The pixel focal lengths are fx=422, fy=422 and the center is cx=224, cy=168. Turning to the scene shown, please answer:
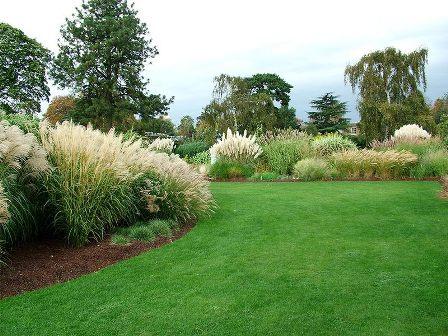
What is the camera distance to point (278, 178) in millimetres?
12516

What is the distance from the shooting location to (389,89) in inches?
1129

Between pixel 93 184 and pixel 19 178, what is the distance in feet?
2.59

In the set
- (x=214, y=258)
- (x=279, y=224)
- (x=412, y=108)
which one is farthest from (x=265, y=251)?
(x=412, y=108)

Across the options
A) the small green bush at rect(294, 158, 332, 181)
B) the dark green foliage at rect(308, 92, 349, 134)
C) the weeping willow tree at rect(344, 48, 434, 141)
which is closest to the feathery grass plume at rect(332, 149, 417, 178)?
the small green bush at rect(294, 158, 332, 181)

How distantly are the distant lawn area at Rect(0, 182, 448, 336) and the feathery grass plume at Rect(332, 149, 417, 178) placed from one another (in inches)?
234

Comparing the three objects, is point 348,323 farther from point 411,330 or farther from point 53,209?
point 53,209

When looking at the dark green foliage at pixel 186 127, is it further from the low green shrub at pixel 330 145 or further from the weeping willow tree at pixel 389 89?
the low green shrub at pixel 330 145

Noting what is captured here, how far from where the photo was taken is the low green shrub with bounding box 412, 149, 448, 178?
461 inches

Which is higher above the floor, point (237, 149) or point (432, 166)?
point (237, 149)

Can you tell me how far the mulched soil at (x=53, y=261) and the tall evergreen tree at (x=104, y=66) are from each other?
85.5ft

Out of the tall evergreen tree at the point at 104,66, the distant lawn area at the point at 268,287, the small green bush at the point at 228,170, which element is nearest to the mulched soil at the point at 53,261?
the distant lawn area at the point at 268,287

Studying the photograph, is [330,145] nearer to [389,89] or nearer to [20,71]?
[389,89]

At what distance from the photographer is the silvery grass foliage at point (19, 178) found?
4188mm

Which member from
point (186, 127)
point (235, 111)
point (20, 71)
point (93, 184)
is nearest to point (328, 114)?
point (235, 111)
